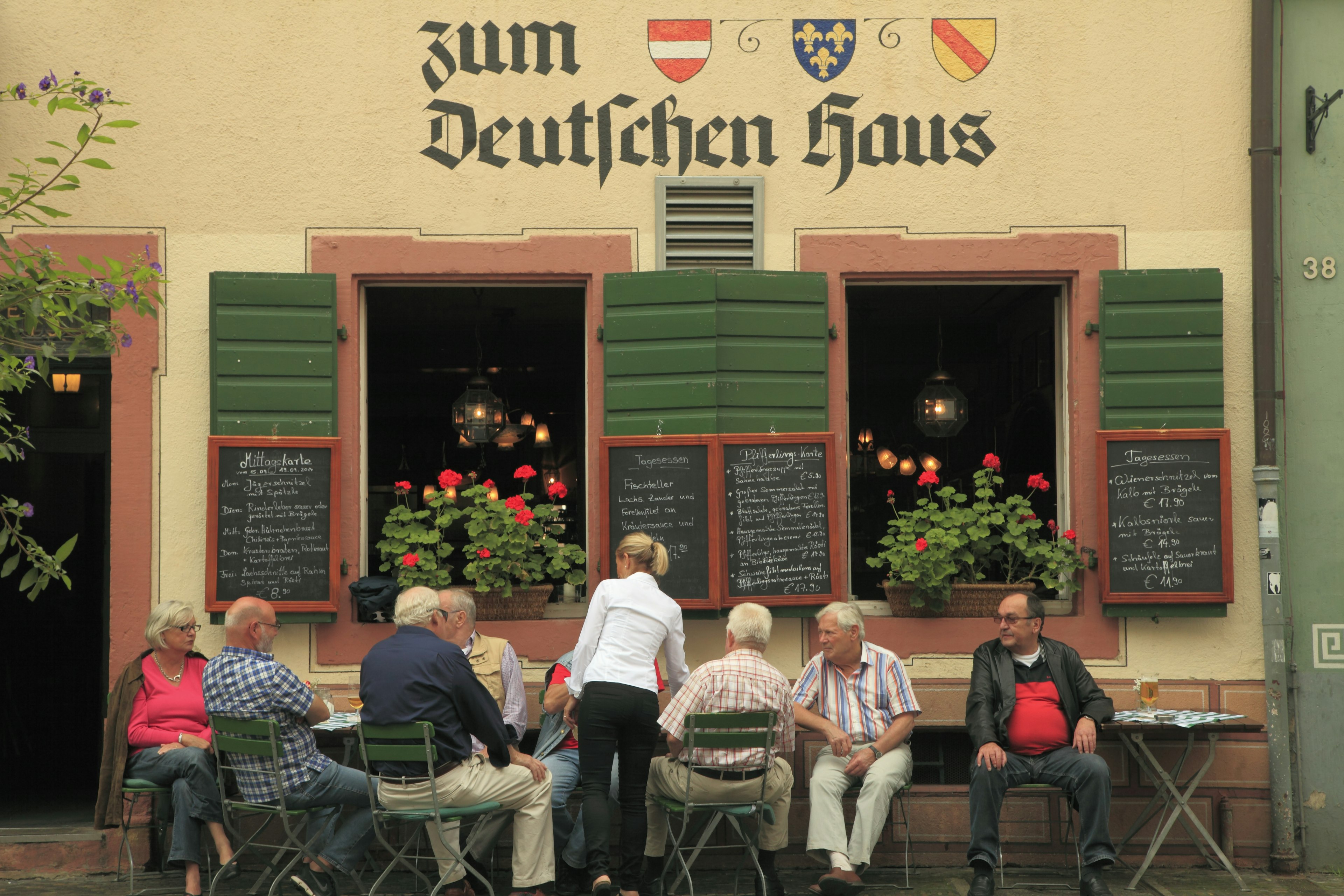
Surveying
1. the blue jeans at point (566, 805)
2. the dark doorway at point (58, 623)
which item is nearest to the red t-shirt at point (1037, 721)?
the blue jeans at point (566, 805)

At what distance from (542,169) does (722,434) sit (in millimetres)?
1677

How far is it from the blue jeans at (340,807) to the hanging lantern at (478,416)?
429cm

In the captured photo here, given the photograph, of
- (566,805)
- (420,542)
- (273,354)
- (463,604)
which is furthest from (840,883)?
(273,354)

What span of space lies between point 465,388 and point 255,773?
248 inches

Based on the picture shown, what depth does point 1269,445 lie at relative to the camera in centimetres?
667

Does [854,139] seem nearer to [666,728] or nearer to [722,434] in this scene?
[722,434]

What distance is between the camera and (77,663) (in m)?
9.23

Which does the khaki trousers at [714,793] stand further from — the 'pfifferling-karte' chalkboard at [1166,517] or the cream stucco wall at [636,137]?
the 'pfifferling-karte' chalkboard at [1166,517]

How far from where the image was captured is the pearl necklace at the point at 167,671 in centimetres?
621

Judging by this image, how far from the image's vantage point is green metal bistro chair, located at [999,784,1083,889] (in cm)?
605

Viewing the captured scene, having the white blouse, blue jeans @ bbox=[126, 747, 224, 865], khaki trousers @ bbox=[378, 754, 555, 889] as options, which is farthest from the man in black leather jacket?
blue jeans @ bbox=[126, 747, 224, 865]

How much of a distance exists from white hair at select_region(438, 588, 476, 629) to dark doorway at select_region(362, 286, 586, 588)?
393 centimetres

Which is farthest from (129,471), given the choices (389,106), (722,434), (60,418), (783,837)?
(783,837)

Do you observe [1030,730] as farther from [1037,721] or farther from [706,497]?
[706,497]
